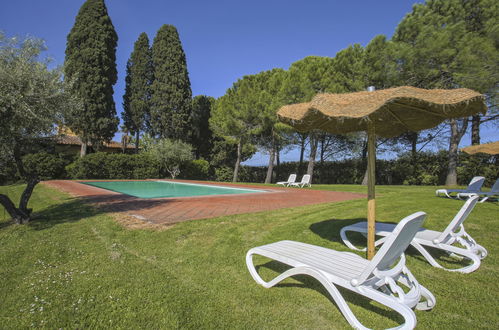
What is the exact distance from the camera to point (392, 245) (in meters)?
1.88

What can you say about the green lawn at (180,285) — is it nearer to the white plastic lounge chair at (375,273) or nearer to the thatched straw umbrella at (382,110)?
the white plastic lounge chair at (375,273)

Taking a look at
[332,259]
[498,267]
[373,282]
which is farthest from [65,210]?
[498,267]

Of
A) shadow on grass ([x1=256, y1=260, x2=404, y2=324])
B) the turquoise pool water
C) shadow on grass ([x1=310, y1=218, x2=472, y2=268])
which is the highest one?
shadow on grass ([x1=310, y1=218, x2=472, y2=268])

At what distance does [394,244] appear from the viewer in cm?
190

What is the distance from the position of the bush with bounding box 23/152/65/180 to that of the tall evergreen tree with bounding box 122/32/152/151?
8.94 m

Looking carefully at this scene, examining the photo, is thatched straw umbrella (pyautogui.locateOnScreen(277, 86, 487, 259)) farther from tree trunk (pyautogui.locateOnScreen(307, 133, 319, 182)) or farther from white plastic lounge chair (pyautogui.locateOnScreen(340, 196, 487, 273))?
tree trunk (pyautogui.locateOnScreen(307, 133, 319, 182))

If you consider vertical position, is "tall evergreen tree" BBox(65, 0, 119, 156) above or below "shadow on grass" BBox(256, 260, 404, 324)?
above

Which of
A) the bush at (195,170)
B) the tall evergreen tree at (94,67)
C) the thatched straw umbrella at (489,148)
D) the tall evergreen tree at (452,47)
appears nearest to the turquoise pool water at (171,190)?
the bush at (195,170)

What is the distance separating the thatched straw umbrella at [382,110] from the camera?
2.28 meters

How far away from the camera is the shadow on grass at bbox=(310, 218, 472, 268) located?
3.31 metres

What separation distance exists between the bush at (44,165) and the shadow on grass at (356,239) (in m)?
20.9

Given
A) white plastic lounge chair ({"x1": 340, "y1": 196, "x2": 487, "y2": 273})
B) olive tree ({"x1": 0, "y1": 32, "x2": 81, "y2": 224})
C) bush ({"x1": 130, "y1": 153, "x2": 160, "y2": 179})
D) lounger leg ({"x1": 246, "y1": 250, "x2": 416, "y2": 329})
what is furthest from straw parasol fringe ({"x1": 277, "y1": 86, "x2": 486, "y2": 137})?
bush ({"x1": 130, "y1": 153, "x2": 160, "y2": 179})

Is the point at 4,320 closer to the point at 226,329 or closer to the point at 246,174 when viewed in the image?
the point at 226,329

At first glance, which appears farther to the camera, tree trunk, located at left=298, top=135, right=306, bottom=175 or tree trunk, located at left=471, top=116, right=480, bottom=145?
tree trunk, located at left=298, top=135, right=306, bottom=175
